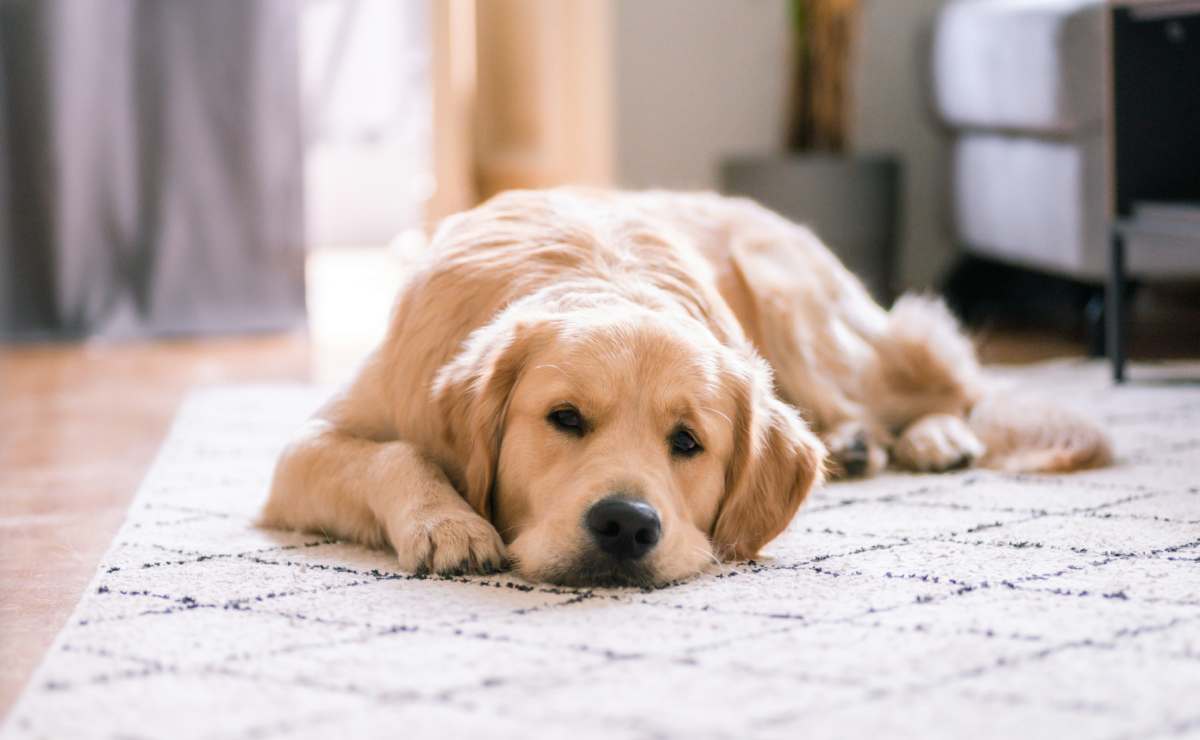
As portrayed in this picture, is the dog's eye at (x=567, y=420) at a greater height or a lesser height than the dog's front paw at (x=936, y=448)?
greater

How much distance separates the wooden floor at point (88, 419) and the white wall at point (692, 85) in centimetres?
107

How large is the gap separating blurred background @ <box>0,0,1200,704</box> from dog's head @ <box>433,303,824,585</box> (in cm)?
167

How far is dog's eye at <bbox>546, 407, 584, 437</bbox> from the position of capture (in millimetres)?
1763

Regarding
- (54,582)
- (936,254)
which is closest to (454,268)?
(54,582)

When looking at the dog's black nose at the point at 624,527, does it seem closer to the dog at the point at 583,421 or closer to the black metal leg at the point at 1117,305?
the dog at the point at 583,421

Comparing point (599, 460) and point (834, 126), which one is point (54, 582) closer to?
point (599, 460)

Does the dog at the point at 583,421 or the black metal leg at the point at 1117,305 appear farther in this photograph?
the black metal leg at the point at 1117,305

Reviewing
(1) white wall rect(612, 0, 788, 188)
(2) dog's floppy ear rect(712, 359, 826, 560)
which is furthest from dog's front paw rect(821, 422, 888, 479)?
(1) white wall rect(612, 0, 788, 188)

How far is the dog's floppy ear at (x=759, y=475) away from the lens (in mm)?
1883

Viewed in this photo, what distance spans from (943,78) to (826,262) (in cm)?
211

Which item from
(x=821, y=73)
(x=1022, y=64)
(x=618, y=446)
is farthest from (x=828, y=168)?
(x=618, y=446)

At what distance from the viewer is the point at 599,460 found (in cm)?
169

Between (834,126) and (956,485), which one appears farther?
(834,126)

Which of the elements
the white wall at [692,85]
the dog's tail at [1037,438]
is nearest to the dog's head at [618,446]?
the dog's tail at [1037,438]
